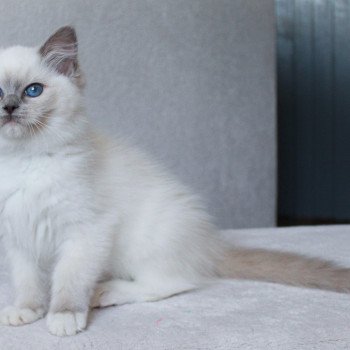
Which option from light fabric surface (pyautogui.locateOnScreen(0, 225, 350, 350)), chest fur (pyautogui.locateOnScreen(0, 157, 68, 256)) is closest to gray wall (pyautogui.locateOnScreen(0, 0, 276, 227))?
chest fur (pyautogui.locateOnScreen(0, 157, 68, 256))

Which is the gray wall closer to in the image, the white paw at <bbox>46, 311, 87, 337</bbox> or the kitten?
the kitten

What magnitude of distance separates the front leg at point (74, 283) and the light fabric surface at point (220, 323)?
1.3 inches

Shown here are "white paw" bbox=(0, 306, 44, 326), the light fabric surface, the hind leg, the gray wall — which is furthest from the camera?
the gray wall

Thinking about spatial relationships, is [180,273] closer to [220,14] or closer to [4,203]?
[4,203]

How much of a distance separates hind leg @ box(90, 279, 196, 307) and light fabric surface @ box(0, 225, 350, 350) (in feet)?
0.08

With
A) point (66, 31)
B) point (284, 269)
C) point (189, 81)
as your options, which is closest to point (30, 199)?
point (66, 31)

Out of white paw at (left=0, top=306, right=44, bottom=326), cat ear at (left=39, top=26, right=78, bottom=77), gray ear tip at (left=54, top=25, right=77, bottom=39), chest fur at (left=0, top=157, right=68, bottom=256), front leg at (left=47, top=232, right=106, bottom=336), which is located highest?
gray ear tip at (left=54, top=25, right=77, bottom=39)

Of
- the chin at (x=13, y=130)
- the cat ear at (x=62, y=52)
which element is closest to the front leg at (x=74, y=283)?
the chin at (x=13, y=130)

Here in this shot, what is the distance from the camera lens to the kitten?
1.34m

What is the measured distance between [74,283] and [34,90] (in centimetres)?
50

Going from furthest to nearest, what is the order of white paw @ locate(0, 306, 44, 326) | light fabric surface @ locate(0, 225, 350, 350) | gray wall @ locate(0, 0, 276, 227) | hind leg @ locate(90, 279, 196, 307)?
gray wall @ locate(0, 0, 276, 227) < hind leg @ locate(90, 279, 196, 307) < white paw @ locate(0, 306, 44, 326) < light fabric surface @ locate(0, 225, 350, 350)

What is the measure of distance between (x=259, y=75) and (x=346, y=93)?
5.56ft

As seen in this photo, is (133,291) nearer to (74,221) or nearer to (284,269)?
(74,221)

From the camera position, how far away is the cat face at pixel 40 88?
1313mm
